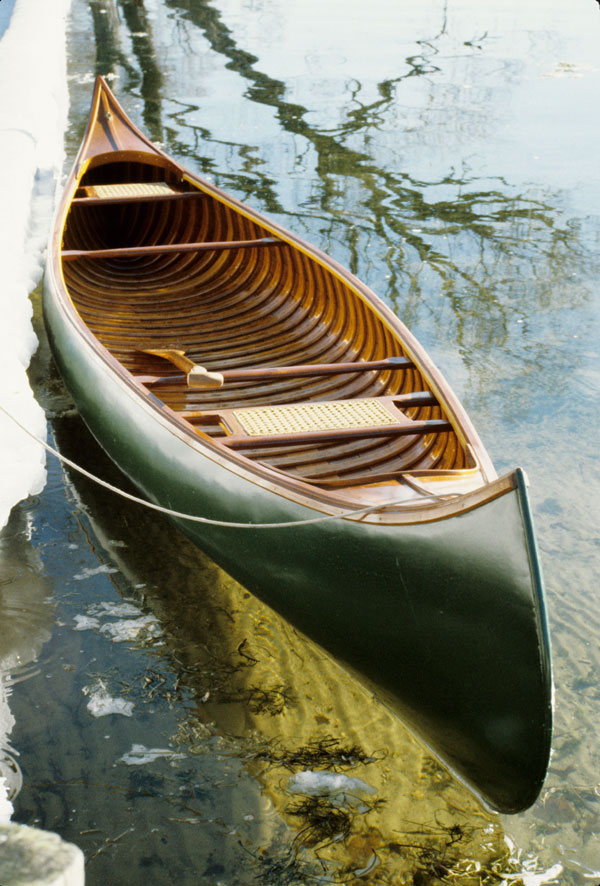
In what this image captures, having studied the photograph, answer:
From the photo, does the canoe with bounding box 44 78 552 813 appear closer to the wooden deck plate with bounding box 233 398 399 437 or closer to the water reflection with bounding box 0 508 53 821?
the wooden deck plate with bounding box 233 398 399 437

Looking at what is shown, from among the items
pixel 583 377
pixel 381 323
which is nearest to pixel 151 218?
pixel 381 323

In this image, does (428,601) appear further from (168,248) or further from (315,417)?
(168,248)

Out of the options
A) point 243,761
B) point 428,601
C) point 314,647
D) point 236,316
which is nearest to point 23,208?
point 236,316

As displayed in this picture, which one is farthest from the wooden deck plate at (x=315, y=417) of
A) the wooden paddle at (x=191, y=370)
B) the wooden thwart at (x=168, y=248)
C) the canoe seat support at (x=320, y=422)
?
the wooden thwart at (x=168, y=248)

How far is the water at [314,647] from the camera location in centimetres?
223

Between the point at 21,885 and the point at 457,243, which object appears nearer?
the point at 21,885

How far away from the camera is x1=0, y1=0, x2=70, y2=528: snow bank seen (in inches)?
135

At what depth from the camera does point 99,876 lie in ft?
7.00

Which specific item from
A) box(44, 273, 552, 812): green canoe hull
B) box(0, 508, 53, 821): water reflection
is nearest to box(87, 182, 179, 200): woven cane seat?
box(0, 508, 53, 821): water reflection

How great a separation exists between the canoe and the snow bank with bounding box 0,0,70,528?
0.84 feet

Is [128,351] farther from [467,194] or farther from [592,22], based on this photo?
[592,22]

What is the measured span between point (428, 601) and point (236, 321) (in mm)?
2703

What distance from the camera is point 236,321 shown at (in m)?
4.51

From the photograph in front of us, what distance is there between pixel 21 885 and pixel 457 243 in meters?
5.51
